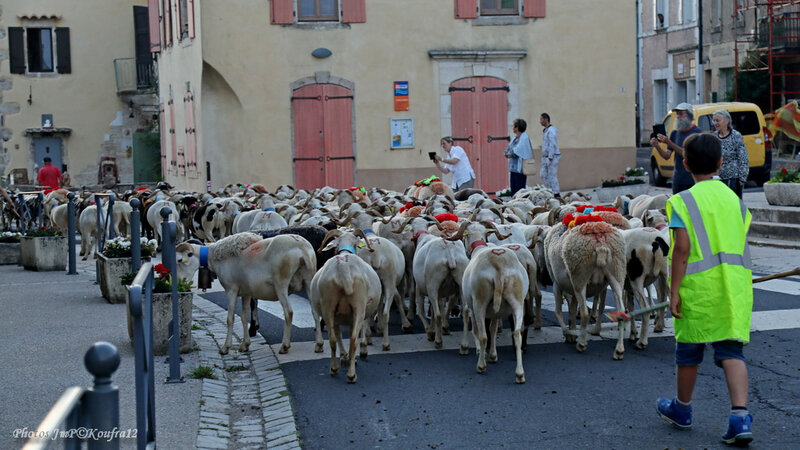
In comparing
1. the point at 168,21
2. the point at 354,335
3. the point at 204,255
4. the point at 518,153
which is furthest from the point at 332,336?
the point at 168,21

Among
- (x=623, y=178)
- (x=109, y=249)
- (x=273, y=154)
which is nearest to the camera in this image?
(x=109, y=249)

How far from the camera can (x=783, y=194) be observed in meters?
17.0

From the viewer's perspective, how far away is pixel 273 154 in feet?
82.1

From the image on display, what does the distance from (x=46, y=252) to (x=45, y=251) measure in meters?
0.02

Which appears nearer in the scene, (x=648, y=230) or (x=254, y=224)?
(x=648, y=230)

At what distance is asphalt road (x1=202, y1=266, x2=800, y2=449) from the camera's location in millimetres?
6824

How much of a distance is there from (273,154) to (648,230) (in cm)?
1603

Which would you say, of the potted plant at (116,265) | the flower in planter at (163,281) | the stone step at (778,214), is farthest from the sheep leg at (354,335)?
the stone step at (778,214)

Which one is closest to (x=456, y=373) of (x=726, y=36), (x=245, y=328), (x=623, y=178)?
(x=245, y=328)

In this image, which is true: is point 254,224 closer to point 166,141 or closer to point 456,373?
point 456,373

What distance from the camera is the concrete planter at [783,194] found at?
16797 mm

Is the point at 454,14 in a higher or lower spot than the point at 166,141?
higher

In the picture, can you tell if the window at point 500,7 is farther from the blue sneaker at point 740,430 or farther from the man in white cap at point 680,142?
the blue sneaker at point 740,430

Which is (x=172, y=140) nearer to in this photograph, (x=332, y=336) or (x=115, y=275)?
(x=115, y=275)
